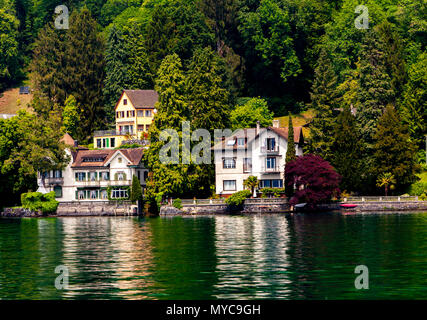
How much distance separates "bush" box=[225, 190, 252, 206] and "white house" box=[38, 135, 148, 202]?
1902 centimetres

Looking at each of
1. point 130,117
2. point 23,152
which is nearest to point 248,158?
point 23,152

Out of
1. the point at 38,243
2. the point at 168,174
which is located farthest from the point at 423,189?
the point at 38,243

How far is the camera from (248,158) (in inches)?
4006

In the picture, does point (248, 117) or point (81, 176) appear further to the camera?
point (248, 117)

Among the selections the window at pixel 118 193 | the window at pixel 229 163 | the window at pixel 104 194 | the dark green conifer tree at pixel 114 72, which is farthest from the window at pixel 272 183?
the dark green conifer tree at pixel 114 72

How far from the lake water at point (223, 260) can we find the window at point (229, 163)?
81.7 ft

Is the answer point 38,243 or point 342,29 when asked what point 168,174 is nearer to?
point 38,243

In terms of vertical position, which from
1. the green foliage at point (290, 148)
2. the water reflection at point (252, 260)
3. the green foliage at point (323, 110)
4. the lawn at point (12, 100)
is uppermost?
the lawn at point (12, 100)

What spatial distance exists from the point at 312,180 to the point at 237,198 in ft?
29.7

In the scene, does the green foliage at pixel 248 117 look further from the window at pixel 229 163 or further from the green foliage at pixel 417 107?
the green foliage at pixel 417 107

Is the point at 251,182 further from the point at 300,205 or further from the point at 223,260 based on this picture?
the point at 223,260

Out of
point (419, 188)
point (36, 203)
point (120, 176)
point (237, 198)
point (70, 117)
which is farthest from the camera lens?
point (70, 117)

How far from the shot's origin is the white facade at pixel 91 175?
4301 inches

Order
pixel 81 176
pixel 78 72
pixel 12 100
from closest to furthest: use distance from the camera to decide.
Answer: pixel 81 176 < pixel 78 72 < pixel 12 100
